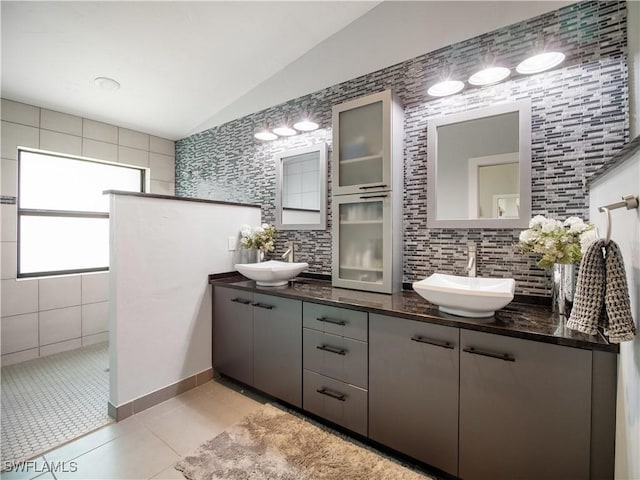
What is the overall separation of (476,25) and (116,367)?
3.22 m

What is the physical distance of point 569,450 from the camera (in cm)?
114

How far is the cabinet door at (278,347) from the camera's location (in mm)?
1951

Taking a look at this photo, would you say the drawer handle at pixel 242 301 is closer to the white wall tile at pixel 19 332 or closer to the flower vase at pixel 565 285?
the flower vase at pixel 565 285

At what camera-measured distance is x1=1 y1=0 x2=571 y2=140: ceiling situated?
1864mm

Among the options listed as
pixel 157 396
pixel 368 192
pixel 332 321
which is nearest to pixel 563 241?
pixel 368 192

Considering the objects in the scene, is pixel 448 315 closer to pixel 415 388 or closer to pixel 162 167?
pixel 415 388

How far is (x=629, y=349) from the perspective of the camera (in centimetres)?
94

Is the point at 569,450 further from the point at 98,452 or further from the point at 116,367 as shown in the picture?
the point at 116,367

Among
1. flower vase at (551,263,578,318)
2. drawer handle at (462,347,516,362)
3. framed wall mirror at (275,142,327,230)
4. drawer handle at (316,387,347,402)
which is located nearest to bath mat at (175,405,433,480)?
drawer handle at (316,387,347,402)

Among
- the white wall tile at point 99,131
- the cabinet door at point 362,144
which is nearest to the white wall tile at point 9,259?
the white wall tile at point 99,131

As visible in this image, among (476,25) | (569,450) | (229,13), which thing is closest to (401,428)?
(569,450)

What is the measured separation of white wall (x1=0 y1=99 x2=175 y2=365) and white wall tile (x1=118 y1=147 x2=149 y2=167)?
0.4 inches

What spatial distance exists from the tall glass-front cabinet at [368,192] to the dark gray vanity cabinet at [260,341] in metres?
0.50

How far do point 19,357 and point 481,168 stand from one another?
4273 mm
